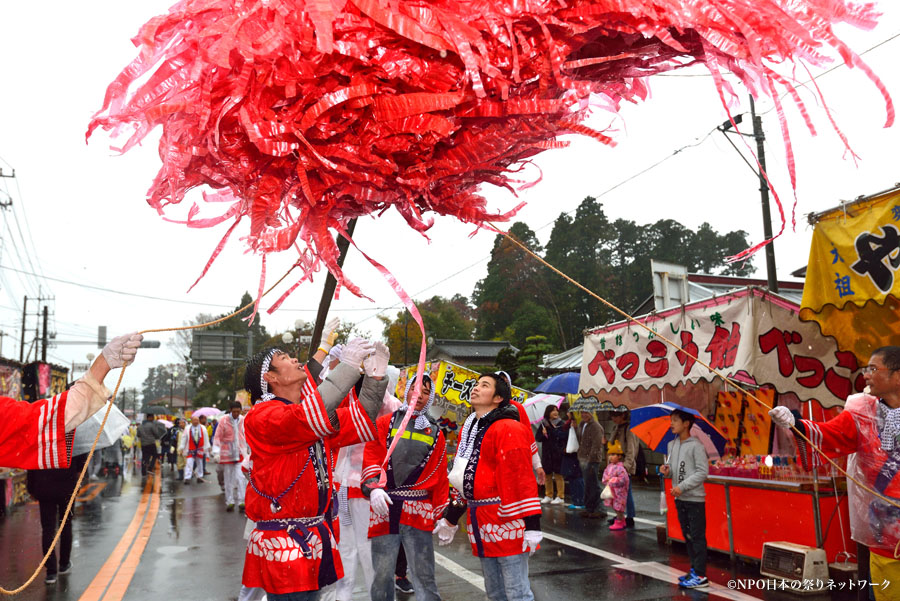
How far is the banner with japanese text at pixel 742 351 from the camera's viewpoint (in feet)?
19.9

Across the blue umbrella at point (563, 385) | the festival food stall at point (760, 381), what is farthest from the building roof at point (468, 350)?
the festival food stall at point (760, 381)

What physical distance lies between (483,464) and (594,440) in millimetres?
6325

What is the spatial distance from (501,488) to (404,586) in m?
2.32

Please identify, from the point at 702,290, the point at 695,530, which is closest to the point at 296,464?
the point at 695,530

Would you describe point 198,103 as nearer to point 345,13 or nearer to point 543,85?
point 345,13

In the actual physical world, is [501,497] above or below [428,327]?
below

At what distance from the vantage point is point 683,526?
5.64m

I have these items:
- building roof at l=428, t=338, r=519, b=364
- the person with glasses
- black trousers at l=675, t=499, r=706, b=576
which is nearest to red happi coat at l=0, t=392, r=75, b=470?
the person with glasses

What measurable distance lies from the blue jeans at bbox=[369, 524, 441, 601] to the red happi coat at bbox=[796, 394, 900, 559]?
2.43m

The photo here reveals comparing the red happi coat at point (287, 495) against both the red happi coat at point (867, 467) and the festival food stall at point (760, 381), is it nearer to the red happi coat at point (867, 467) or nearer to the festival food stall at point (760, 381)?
the festival food stall at point (760, 381)

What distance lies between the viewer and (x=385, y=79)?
1573 millimetres

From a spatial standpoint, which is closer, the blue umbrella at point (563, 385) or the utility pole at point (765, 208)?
the utility pole at point (765, 208)

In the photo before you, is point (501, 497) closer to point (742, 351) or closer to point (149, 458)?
point (742, 351)

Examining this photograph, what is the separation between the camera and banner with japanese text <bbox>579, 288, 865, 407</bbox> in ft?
19.9
